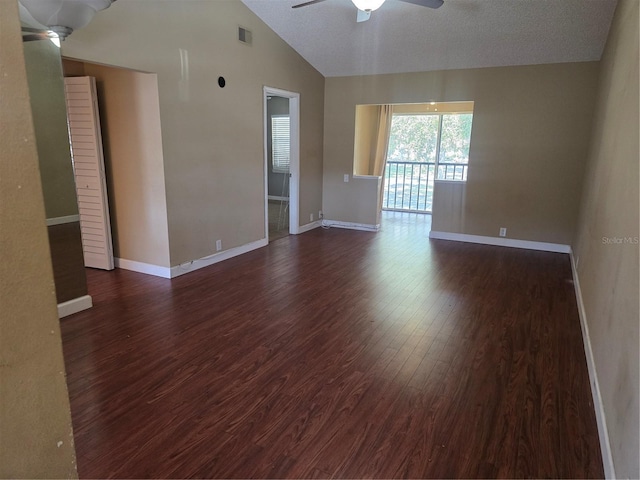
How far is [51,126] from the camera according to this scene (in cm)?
295

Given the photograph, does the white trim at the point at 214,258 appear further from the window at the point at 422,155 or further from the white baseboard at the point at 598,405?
the white baseboard at the point at 598,405

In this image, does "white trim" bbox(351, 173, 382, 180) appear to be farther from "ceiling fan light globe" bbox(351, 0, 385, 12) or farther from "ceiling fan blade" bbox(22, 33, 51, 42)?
"ceiling fan blade" bbox(22, 33, 51, 42)

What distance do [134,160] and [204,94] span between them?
983 millimetres

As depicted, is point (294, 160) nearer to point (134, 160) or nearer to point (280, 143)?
point (134, 160)

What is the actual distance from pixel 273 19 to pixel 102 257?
11.0ft

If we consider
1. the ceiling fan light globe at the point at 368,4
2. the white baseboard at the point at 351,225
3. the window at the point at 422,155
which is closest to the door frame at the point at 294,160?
the white baseboard at the point at 351,225

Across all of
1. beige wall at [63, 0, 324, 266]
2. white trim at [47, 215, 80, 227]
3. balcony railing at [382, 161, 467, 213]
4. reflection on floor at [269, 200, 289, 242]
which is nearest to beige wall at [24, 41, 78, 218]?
white trim at [47, 215, 80, 227]

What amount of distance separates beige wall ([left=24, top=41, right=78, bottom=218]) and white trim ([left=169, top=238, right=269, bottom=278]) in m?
1.20

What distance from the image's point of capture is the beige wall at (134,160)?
3775 mm

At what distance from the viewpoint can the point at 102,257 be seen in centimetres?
427

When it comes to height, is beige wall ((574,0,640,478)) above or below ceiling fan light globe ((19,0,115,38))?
below

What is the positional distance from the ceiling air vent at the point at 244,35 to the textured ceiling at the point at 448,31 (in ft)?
0.90

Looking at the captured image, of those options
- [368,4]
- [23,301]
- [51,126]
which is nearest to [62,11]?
[51,126]

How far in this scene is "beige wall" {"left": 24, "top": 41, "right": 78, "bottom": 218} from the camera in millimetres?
2783
